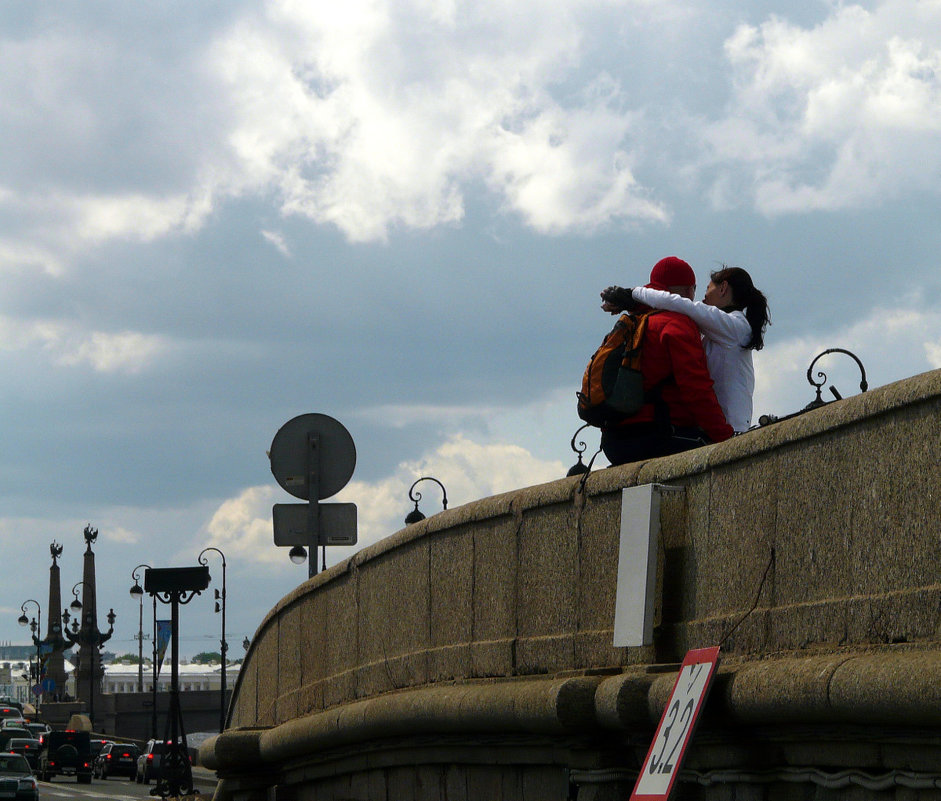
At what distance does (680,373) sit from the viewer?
24.5 ft

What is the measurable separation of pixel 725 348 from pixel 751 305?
23cm

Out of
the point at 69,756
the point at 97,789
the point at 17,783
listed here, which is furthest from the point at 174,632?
Result: the point at 69,756

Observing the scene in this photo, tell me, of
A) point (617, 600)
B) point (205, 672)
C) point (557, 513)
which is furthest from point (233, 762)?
point (205, 672)

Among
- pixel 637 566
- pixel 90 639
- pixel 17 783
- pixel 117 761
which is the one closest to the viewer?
pixel 637 566

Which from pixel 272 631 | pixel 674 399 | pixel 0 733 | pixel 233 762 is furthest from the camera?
pixel 0 733

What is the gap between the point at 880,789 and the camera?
5.11m

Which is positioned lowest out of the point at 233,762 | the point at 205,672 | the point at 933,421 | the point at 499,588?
the point at 205,672

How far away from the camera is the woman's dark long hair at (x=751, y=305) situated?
25.4 ft

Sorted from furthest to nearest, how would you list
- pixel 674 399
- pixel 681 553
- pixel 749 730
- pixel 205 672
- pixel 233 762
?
pixel 205 672 < pixel 233 762 < pixel 674 399 < pixel 681 553 < pixel 749 730

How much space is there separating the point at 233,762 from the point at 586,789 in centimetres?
664

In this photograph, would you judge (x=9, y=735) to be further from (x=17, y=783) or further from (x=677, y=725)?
(x=677, y=725)

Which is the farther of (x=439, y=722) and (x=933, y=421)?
(x=439, y=722)

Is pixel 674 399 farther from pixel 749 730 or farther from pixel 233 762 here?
pixel 233 762

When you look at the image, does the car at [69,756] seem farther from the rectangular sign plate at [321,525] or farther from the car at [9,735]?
the rectangular sign plate at [321,525]
